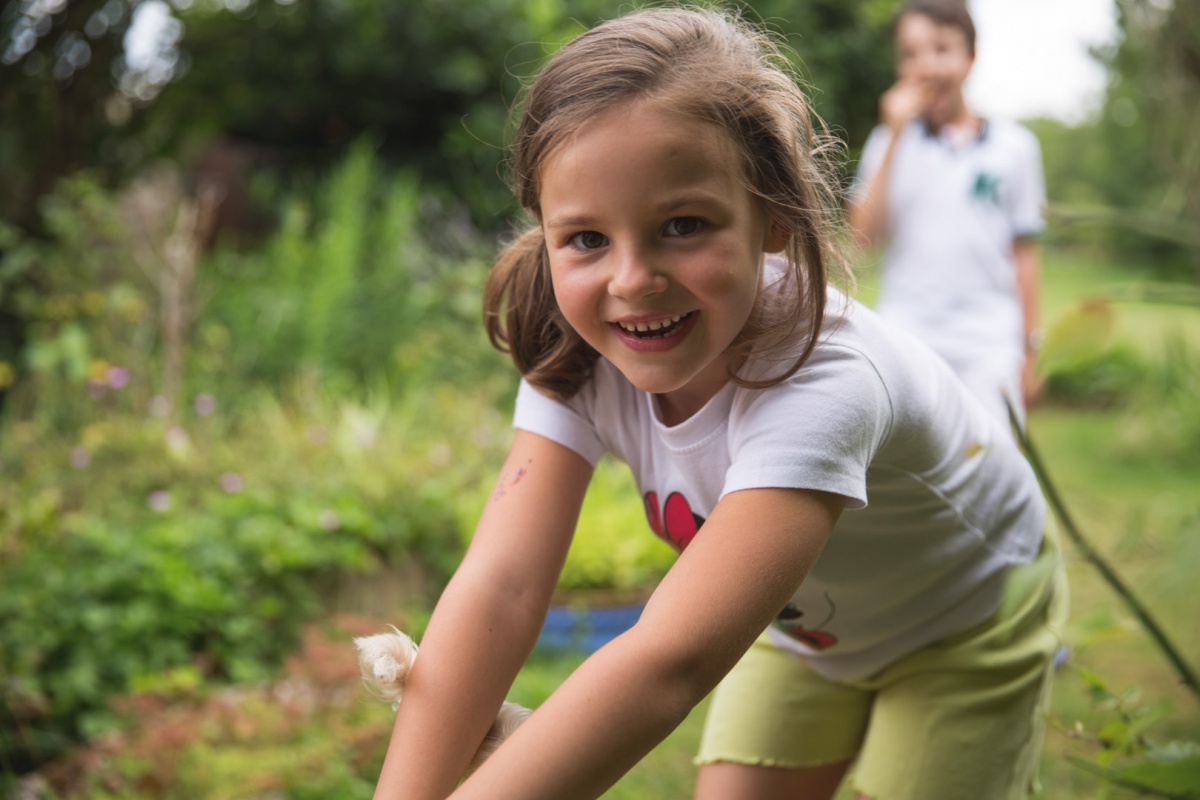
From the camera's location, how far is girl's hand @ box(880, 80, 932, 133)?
363 cm

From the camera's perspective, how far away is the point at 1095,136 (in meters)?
16.3

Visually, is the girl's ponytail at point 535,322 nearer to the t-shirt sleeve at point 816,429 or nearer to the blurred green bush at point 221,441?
the t-shirt sleeve at point 816,429

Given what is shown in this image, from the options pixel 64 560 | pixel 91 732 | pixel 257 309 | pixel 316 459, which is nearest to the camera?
pixel 91 732

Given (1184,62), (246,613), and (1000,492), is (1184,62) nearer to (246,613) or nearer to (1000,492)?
(1000,492)

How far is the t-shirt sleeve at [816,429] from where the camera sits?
3.74 feet

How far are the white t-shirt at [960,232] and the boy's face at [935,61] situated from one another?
10 centimetres

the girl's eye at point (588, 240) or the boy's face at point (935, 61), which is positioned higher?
the boy's face at point (935, 61)

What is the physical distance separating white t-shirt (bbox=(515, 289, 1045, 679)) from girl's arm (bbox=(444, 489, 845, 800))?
0.12 feet

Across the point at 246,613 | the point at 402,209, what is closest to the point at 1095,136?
the point at 402,209

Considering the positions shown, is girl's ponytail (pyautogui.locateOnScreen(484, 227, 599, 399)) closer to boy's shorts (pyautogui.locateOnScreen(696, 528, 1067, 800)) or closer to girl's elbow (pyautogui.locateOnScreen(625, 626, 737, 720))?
girl's elbow (pyautogui.locateOnScreen(625, 626, 737, 720))

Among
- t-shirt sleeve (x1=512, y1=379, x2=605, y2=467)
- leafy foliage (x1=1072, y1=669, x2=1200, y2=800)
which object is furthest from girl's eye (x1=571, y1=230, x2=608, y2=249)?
leafy foliage (x1=1072, y1=669, x2=1200, y2=800)

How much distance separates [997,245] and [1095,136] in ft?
46.9

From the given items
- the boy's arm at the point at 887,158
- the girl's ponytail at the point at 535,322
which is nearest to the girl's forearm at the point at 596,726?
the girl's ponytail at the point at 535,322

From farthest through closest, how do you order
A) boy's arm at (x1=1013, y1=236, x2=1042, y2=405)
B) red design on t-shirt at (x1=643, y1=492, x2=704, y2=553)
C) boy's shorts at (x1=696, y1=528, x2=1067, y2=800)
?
1. boy's arm at (x1=1013, y1=236, x2=1042, y2=405)
2. boy's shorts at (x1=696, y1=528, x2=1067, y2=800)
3. red design on t-shirt at (x1=643, y1=492, x2=704, y2=553)
